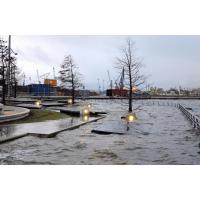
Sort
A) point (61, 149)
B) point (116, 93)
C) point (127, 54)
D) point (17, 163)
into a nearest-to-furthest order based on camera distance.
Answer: point (17, 163)
point (61, 149)
point (127, 54)
point (116, 93)

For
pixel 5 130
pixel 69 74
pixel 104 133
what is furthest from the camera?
pixel 69 74

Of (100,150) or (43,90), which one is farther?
(43,90)

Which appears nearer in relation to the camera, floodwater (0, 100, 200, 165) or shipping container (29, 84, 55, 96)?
floodwater (0, 100, 200, 165)

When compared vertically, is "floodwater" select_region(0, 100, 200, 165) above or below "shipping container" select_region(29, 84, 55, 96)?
below

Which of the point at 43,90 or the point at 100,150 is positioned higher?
the point at 43,90

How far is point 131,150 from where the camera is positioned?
1392cm

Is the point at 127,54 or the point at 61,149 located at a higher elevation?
the point at 127,54

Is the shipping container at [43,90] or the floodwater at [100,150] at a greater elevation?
the shipping container at [43,90]

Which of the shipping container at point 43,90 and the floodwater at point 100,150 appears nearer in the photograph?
the floodwater at point 100,150

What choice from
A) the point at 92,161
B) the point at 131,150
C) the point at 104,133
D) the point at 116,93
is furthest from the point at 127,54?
the point at 116,93

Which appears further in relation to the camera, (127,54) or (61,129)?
(127,54)
